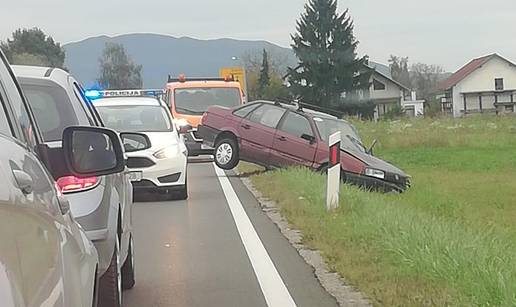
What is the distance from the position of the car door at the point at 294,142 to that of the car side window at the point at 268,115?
0.61 feet

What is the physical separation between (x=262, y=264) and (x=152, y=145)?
5951mm

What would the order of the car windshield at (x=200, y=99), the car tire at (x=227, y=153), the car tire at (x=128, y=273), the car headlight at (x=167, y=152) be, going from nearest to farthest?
the car tire at (x=128, y=273) → the car headlight at (x=167, y=152) → the car tire at (x=227, y=153) → the car windshield at (x=200, y=99)

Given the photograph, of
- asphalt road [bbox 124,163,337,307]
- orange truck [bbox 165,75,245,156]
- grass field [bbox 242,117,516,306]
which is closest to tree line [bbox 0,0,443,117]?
orange truck [bbox 165,75,245,156]

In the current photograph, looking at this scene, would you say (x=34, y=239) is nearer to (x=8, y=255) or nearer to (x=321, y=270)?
(x=8, y=255)

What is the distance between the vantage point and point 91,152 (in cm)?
Answer: 464

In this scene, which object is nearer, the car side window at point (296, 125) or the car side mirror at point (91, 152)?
the car side mirror at point (91, 152)

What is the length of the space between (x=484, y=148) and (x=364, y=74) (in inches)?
1728

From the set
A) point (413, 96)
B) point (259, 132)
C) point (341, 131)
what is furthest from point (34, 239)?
point (413, 96)

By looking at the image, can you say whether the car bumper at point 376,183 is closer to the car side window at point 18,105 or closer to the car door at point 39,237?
the car side window at point 18,105

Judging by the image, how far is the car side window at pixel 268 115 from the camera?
1942 centimetres

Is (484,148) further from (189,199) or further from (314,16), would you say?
(314,16)

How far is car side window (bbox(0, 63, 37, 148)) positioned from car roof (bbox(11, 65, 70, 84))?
1.97 metres

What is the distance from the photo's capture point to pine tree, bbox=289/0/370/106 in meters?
77.3

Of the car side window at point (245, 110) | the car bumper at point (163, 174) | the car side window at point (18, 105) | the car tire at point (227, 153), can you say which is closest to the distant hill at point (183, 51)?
the car side window at point (245, 110)
